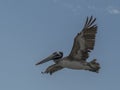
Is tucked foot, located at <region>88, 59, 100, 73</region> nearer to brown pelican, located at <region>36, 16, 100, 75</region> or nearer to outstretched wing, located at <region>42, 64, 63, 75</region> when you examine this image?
brown pelican, located at <region>36, 16, 100, 75</region>

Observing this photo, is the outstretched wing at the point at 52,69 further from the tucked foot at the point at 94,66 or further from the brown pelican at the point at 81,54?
the tucked foot at the point at 94,66

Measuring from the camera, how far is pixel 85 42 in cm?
3000

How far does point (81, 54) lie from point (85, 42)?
81 cm

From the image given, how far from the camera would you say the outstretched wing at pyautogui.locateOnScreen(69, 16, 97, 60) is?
2941 cm

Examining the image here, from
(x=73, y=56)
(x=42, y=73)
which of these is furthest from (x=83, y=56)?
(x=42, y=73)

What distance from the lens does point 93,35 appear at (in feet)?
96.4

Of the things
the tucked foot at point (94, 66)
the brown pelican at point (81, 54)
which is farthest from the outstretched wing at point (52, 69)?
the tucked foot at point (94, 66)

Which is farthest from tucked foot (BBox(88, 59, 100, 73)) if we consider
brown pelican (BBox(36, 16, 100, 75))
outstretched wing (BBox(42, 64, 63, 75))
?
outstretched wing (BBox(42, 64, 63, 75))

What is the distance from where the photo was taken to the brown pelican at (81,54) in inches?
1129

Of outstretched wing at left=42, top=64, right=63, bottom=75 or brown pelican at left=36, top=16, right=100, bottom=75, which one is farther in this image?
outstretched wing at left=42, top=64, right=63, bottom=75

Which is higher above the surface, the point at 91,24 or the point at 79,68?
the point at 91,24

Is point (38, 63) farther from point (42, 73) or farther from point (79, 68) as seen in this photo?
point (79, 68)

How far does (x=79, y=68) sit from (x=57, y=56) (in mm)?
2367

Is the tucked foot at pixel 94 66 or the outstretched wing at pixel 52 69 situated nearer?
the tucked foot at pixel 94 66
